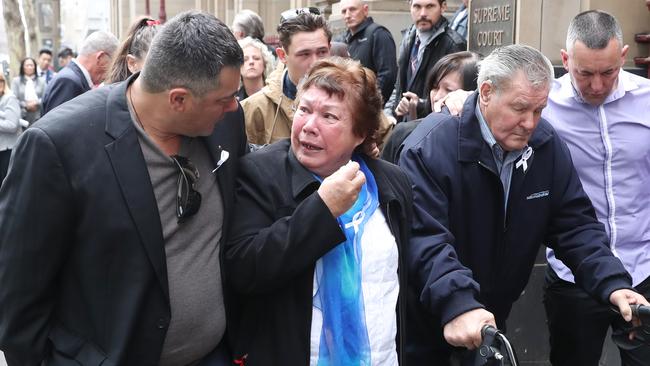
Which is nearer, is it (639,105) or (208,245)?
(208,245)

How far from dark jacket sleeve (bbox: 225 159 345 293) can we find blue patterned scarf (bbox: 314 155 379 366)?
101 mm

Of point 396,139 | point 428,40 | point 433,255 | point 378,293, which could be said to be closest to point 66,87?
point 428,40

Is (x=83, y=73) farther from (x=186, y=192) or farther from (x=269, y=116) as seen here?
(x=186, y=192)

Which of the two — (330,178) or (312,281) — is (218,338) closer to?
(312,281)

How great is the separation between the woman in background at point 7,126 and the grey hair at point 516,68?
348 inches

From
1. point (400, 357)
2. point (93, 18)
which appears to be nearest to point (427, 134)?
point (400, 357)

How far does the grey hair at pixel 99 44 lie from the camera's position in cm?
744

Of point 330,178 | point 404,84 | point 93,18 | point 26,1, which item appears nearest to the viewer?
point 330,178

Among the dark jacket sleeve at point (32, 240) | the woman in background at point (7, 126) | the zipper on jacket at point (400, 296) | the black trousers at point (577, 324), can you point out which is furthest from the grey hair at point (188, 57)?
the woman in background at point (7, 126)

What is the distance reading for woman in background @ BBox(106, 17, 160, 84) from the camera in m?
4.80

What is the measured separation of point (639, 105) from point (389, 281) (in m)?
2.13

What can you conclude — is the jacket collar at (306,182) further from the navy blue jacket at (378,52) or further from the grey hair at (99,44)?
the navy blue jacket at (378,52)

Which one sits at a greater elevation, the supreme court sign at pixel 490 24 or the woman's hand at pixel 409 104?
the supreme court sign at pixel 490 24

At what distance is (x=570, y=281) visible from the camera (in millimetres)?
4809
